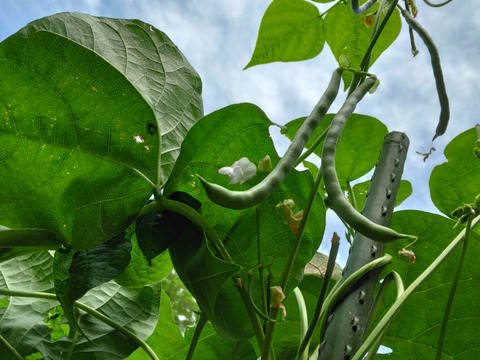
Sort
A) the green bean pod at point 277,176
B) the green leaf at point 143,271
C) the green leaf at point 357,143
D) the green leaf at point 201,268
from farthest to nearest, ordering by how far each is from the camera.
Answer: the green leaf at point 357,143, the green leaf at point 143,271, the green leaf at point 201,268, the green bean pod at point 277,176

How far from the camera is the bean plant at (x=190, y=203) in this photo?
392mm

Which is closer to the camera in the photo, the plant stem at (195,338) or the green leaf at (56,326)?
the plant stem at (195,338)

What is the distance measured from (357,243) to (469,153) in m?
0.31

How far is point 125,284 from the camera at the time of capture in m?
0.54

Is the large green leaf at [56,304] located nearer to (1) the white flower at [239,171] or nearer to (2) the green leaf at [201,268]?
(2) the green leaf at [201,268]

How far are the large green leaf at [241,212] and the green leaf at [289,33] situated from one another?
24 centimetres

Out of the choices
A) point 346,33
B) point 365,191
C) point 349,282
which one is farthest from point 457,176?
point 349,282

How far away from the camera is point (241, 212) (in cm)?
46

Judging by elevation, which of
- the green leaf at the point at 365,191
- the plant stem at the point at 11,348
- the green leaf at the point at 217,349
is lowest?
the plant stem at the point at 11,348

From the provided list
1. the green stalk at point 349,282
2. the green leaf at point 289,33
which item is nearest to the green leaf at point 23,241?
the green stalk at point 349,282

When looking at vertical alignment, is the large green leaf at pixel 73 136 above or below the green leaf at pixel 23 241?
above

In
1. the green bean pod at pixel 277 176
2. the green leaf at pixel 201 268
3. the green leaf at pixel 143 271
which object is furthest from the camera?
the green leaf at pixel 143 271

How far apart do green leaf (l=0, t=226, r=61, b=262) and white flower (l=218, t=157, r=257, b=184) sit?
0.19 meters

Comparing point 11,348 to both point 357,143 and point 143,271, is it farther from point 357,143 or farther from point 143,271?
point 357,143
